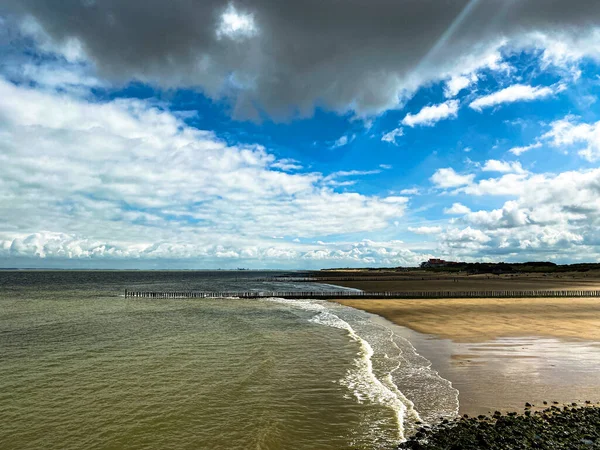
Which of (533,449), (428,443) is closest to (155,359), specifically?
(428,443)

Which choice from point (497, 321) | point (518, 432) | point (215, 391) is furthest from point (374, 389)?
point (497, 321)

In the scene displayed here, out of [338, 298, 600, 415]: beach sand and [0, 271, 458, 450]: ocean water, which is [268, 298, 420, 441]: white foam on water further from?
[338, 298, 600, 415]: beach sand

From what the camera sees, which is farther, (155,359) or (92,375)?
(155,359)

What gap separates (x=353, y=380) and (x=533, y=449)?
28.5 ft

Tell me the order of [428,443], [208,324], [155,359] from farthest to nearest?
[208,324] → [155,359] → [428,443]

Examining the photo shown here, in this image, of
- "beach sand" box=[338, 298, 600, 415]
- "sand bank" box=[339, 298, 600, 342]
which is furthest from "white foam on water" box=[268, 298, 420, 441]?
"sand bank" box=[339, 298, 600, 342]

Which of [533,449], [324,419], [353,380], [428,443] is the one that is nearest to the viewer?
[533,449]

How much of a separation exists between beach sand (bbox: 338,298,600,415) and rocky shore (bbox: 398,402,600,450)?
45.5 inches

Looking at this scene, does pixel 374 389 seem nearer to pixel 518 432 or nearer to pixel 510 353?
pixel 518 432

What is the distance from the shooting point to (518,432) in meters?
10.8

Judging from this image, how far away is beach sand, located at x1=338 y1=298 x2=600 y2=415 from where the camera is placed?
14484 mm

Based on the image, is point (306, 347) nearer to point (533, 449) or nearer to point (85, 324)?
point (533, 449)

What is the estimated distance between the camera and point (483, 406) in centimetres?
1352

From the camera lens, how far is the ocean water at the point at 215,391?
12008 millimetres
